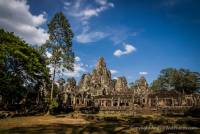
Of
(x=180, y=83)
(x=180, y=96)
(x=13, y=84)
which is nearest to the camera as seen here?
(x=13, y=84)

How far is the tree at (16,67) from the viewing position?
38250 mm

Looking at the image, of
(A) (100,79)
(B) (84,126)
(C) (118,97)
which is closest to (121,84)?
(A) (100,79)

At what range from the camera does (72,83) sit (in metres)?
102

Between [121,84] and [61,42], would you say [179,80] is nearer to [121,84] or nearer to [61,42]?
[121,84]

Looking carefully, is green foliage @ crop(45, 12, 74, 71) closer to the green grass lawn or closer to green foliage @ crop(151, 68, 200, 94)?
the green grass lawn

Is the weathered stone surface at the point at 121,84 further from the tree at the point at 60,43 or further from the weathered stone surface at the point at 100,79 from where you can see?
the tree at the point at 60,43

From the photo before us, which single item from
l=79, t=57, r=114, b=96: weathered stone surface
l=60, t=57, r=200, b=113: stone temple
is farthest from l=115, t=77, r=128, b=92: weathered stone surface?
l=79, t=57, r=114, b=96: weathered stone surface

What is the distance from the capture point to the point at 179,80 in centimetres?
9825

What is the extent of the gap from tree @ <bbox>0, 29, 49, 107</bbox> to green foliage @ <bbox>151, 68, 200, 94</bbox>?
221ft

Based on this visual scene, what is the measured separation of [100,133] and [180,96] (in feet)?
146

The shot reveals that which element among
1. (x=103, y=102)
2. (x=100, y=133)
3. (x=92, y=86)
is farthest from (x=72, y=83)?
(x=100, y=133)

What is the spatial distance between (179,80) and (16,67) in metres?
73.9

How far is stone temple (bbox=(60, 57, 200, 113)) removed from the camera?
5374cm

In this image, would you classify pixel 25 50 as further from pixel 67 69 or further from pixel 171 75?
pixel 171 75
